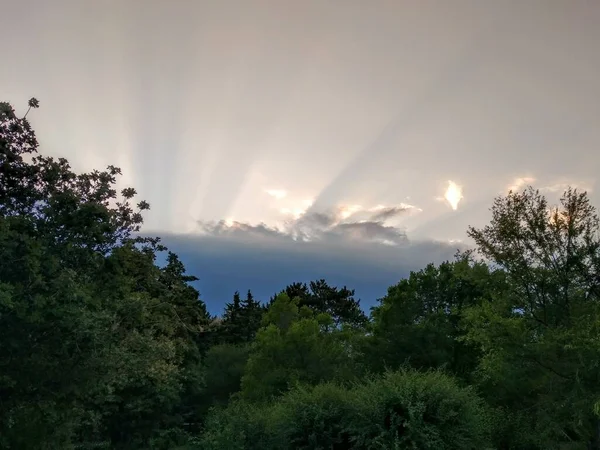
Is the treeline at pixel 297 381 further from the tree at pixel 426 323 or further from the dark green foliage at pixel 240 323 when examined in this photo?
the dark green foliage at pixel 240 323

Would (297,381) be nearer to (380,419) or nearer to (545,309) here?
(380,419)

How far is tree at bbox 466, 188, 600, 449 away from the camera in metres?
22.8

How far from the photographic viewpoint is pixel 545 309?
24547mm

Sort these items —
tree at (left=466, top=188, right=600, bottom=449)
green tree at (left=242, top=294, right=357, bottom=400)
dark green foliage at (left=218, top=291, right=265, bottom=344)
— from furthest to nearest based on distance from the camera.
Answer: dark green foliage at (left=218, top=291, right=265, bottom=344) < green tree at (left=242, top=294, right=357, bottom=400) < tree at (left=466, top=188, right=600, bottom=449)

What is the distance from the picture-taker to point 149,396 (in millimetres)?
49000

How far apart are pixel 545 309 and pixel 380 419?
10.4m

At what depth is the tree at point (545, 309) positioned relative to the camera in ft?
74.9

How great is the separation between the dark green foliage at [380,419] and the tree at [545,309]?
3.95m

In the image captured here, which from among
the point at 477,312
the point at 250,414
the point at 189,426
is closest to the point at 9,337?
the point at 250,414

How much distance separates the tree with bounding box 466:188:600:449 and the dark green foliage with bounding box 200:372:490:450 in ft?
12.9

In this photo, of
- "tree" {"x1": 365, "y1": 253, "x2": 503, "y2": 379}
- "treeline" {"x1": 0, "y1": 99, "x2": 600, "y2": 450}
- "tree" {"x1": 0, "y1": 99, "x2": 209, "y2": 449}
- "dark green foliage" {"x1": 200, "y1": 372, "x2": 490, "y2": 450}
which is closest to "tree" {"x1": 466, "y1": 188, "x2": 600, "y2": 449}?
"treeline" {"x1": 0, "y1": 99, "x2": 600, "y2": 450}

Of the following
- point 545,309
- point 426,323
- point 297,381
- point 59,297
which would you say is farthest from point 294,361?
point 59,297

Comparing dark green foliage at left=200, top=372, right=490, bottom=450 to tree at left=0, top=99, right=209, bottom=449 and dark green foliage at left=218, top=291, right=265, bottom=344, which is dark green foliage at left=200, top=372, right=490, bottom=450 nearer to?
tree at left=0, top=99, right=209, bottom=449

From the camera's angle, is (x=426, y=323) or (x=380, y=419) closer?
(x=380, y=419)
